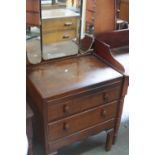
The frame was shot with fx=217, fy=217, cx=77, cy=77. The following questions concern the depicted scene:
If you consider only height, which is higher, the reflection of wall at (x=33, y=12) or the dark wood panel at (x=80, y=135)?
the reflection of wall at (x=33, y=12)

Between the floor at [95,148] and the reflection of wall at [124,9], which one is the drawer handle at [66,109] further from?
the reflection of wall at [124,9]

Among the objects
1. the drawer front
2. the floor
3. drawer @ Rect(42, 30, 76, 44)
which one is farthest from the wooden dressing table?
the floor

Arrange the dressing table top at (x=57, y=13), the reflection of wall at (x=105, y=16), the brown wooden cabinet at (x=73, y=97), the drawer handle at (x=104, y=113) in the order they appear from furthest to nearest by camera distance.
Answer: the reflection of wall at (x=105, y=16) → the drawer handle at (x=104, y=113) → the dressing table top at (x=57, y=13) → the brown wooden cabinet at (x=73, y=97)

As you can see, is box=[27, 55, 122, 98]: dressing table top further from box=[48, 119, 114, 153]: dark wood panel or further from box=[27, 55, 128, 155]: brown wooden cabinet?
box=[48, 119, 114, 153]: dark wood panel

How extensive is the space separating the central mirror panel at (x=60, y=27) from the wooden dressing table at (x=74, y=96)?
0.22 feet

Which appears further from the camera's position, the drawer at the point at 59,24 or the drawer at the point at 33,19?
the drawer at the point at 59,24

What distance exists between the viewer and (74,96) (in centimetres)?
122

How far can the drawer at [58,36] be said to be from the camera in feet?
4.55

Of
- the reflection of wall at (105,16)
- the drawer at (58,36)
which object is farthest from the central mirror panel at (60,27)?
the reflection of wall at (105,16)

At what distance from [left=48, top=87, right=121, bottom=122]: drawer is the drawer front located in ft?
0.13

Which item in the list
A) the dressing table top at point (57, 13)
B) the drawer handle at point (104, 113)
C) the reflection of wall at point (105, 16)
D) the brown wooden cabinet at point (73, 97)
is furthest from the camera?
the reflection of wall at point (105, 16)
